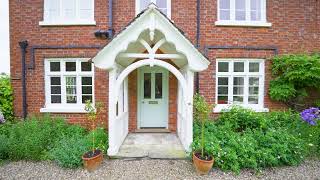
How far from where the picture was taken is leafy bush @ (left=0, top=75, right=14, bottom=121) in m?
7.78

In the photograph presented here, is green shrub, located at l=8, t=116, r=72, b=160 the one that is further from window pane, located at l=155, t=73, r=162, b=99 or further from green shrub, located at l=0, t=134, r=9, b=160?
window pane, located at l=155, t=73, r=162, b=99

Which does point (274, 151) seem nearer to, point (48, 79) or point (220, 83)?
point (220, 83)

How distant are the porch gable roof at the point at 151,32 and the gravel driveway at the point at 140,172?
2465 millimetres

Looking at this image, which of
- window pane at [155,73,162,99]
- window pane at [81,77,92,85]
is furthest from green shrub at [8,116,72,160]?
window pane at [155,73,162,99]

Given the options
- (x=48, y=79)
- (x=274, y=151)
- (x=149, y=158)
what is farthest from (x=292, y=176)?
(x=48, y=79)

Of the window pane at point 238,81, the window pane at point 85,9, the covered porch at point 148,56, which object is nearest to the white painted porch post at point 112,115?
the covered porch at point 148,56

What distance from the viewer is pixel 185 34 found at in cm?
773

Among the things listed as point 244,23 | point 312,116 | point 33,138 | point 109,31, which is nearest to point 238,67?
point 244,23

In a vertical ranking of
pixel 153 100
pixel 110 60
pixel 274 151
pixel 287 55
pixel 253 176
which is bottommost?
pixel 253 176

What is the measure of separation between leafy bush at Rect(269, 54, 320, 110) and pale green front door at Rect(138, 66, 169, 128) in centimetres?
385

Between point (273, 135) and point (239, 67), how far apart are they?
119 inches

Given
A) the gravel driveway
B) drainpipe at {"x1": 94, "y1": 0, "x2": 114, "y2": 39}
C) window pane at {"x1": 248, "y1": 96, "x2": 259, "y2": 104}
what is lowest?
the gravel driveway

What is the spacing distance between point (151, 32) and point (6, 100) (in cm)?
616

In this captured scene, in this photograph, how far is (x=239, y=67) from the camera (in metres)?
8.04
